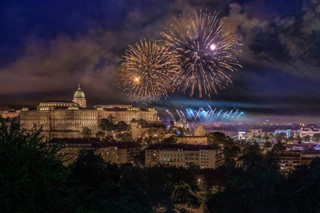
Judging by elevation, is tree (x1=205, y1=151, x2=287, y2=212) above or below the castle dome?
below

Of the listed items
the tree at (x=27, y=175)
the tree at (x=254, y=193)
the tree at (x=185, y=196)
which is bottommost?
the tree at (x=185, y=196)

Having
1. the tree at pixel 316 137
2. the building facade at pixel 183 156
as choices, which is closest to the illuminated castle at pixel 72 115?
the building facade at pixel 183 156

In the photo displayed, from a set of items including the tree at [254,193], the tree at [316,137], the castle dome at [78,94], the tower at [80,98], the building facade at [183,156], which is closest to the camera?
the tree at [254,193]

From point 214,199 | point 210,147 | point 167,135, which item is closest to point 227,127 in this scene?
point 167,135

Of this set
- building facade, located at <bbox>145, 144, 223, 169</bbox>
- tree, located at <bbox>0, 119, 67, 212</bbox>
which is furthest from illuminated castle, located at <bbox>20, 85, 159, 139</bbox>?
tree, located at <bbox>0, 119, 67, 212</bbox>

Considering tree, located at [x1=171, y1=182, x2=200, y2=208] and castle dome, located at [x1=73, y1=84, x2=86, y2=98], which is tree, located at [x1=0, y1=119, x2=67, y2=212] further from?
castle dome, located at [x1=73, y1=84, x2=86, y2=98]

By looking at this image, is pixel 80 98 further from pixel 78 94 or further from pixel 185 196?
pixel 185 196

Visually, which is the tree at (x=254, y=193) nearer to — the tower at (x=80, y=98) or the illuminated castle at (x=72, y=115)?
the illuminated castle at (x=72, y=115)
